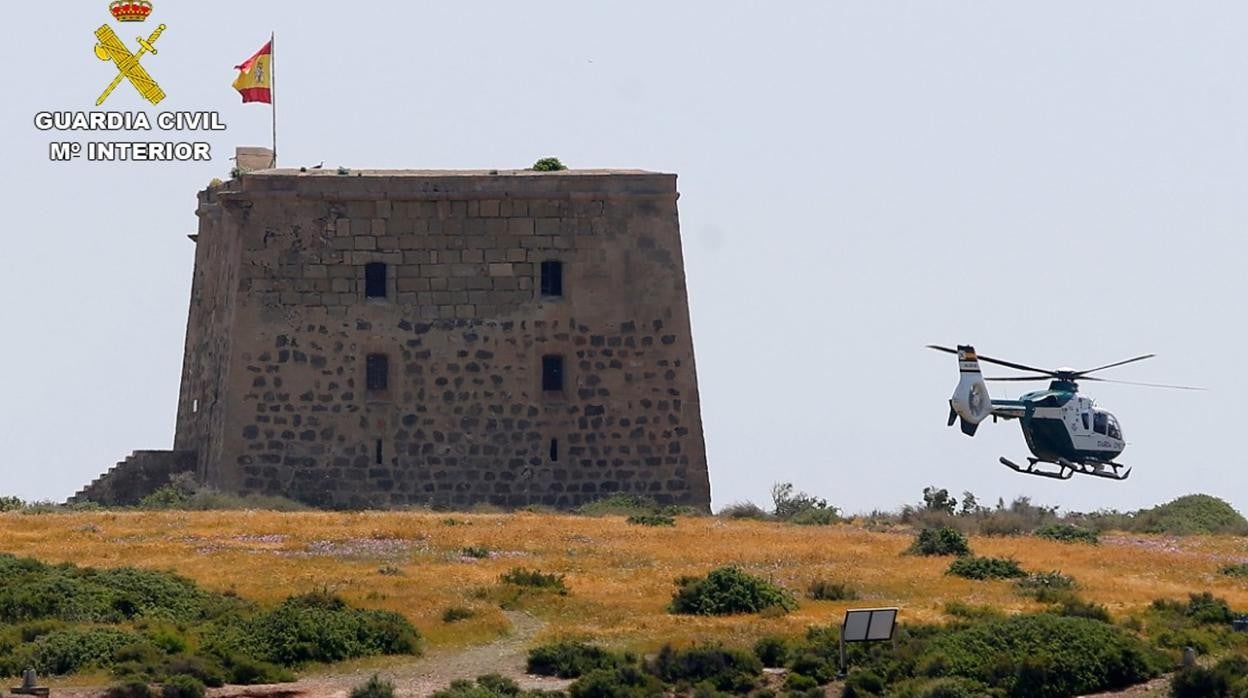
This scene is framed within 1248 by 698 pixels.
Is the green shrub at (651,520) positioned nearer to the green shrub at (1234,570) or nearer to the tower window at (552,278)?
the tower window at (552,278)

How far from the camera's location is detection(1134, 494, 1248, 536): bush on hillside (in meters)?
52.4

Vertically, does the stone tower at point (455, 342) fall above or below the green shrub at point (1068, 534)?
above

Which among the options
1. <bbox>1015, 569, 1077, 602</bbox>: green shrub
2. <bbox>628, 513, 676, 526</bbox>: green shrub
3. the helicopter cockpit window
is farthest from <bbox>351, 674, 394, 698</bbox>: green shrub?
A: the helicopter cockpit window

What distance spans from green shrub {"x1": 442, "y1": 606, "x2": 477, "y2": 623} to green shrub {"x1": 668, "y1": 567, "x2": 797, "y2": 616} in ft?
9.06

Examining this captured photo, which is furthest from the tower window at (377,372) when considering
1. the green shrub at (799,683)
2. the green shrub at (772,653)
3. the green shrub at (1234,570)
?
the green shrub at (799,683)

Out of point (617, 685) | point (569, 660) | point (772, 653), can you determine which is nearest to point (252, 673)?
point (569, 660)

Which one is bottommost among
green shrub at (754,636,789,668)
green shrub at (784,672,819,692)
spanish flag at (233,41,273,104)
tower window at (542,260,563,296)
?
green shrub at (784,672,819,692)

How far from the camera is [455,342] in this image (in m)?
52.9

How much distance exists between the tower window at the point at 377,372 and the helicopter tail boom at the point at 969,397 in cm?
1026

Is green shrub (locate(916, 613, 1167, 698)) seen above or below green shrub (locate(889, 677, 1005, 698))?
above

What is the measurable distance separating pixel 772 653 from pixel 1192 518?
64.9 feet

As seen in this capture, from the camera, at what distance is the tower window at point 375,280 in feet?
174

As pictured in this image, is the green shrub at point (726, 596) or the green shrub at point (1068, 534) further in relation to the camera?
the green shrub at point (1068, 534)

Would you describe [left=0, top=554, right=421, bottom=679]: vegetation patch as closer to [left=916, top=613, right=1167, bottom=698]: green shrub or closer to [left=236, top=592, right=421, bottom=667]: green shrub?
[left=236, top=592, right=421, bottom=667]: green shrub
